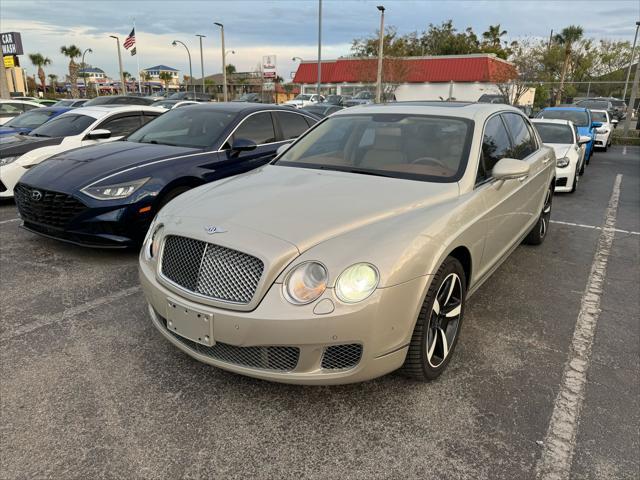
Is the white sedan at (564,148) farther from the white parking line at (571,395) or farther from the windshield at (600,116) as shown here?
the windshield at (600,116)

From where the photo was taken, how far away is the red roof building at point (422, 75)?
130 feet

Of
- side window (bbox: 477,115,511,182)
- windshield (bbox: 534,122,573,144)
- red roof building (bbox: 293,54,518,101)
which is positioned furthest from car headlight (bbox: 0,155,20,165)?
red roof building (bbox: 293,54,518,101)

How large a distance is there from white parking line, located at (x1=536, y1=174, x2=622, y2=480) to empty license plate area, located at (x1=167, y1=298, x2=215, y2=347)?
1694 mm

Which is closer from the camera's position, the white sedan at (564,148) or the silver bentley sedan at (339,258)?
the silver bentley sedan at (339,258)

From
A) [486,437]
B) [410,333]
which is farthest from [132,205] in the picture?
[486,437]

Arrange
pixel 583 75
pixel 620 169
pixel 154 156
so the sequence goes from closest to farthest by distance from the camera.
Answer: pixel 154 156
pixel 620 169
pixel 583 75

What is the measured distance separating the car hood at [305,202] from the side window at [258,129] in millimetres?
2384

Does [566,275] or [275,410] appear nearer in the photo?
[275,410]

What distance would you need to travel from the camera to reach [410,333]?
8.08 feet

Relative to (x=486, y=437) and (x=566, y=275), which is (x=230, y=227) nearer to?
(x=486, y=437)

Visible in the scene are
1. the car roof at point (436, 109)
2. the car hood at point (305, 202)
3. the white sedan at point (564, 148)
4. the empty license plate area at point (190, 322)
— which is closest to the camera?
the empty license plate area at point (190, 322)

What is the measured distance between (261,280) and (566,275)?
3.64 metres

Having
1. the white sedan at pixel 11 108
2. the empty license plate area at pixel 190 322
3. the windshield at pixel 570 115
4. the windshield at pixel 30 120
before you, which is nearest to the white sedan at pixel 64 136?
the windshield at pixel 30 120

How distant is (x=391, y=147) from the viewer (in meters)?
3.63
